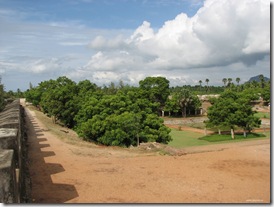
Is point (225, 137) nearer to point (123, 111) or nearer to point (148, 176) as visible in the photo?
point (123, 111)

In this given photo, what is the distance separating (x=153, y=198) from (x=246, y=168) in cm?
447

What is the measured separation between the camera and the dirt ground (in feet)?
27.1

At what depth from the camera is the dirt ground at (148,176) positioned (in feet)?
27.1

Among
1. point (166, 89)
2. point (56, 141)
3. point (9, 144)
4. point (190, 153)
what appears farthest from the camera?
point (166, 89)

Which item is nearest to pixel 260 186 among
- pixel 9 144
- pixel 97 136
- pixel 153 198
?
pixel 153 198

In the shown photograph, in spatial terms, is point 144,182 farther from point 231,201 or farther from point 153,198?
point 231,201

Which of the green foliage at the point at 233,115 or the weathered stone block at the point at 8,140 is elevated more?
the weathered stone block at the point at 8,140

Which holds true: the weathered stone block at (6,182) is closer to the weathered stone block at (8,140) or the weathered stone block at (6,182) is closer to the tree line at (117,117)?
the weathered stone block at (8,140)

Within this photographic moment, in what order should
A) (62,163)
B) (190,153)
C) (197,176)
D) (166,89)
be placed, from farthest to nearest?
(166,89), (190,153), (62,163), (197,176)

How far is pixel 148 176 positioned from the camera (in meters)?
10.2

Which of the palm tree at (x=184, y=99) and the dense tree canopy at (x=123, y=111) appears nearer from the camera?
the dense tree canopy at (x=123, y=111)

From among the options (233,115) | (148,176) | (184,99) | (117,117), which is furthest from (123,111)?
(184,99)

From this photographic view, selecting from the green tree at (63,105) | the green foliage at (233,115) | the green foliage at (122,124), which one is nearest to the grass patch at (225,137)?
the green foliage at (233,115)

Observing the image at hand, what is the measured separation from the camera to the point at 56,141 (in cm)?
1705
